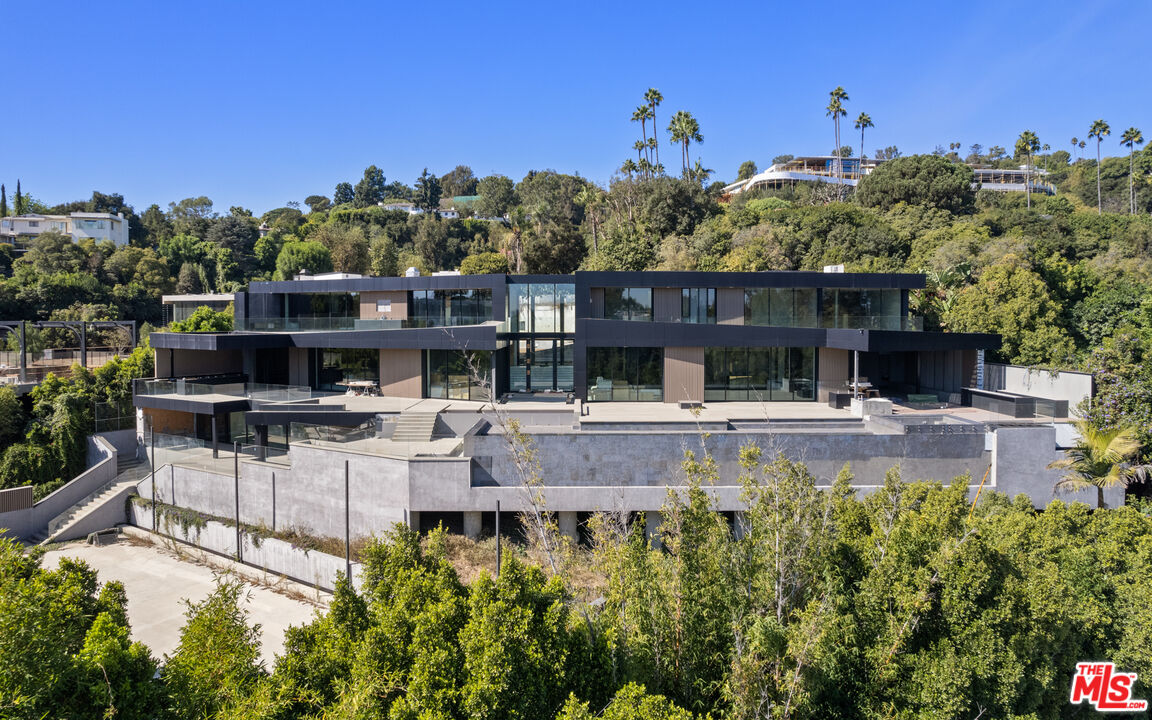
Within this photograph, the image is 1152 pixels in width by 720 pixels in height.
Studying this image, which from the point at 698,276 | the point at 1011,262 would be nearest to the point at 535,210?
the point at 698,276

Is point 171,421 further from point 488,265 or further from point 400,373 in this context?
point 488,265

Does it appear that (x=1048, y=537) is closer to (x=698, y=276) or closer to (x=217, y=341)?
(x=698, y=276)

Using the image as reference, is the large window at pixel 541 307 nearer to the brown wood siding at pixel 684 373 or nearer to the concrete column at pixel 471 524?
the brown wood siding at pixel 684 373

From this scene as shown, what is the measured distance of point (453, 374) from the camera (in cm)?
2761

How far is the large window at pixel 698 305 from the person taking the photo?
27.6m

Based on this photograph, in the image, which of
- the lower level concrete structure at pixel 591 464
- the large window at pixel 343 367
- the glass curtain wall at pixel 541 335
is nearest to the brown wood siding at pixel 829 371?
the lower level concrete structure at pixel 591 464

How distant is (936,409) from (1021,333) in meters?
10.3

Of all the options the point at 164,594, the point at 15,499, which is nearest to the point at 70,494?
the point at 15,499

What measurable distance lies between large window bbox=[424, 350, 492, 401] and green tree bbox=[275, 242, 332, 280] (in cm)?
3303

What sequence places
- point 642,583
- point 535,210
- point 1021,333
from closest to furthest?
point 642,583
point 1021,333
point 535,210

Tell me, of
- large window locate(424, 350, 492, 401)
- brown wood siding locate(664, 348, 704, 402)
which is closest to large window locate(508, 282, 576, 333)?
large window locate(424, 350, 492, 401)

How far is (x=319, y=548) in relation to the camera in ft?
64.7

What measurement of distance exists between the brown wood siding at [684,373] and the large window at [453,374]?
8.05 metres

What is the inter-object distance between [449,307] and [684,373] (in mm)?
11830
